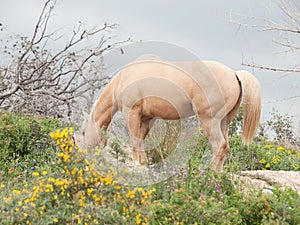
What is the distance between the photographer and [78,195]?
4152 millimetres

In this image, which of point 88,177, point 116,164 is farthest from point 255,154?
point 88,177

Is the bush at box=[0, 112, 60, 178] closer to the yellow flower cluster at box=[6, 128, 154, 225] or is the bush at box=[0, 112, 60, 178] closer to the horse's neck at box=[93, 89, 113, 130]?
the horse's neck at box=[93, 89, 113, 130]

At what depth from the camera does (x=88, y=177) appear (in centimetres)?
421

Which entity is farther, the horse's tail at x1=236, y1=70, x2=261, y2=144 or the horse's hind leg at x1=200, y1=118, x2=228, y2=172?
the horse's tail at x1=236, y1=70, x2=261, y2=144

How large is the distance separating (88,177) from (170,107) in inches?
105

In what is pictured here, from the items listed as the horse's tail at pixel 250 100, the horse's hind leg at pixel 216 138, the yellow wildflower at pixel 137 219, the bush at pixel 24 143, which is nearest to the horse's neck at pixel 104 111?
the bush at pixel 24 143

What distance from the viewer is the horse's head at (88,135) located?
23.1ft

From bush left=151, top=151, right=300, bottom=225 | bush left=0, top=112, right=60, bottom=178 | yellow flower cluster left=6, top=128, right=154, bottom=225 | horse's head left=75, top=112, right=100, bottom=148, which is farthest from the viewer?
bush left=0, top=112, right=60, bottom=178

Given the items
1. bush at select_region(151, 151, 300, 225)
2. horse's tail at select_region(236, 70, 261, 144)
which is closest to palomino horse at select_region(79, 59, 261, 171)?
horse's tail at select_region(236, 70, 261, 144)

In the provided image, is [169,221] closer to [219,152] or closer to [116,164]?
[116,164]

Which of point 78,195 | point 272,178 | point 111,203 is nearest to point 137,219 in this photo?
point 111,203

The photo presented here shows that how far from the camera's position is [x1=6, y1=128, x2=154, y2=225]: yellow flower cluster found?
3.95 m

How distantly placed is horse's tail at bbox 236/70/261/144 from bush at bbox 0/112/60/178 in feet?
9.28

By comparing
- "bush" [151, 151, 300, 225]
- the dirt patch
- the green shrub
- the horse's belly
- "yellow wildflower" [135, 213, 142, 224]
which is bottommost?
the green shrub
